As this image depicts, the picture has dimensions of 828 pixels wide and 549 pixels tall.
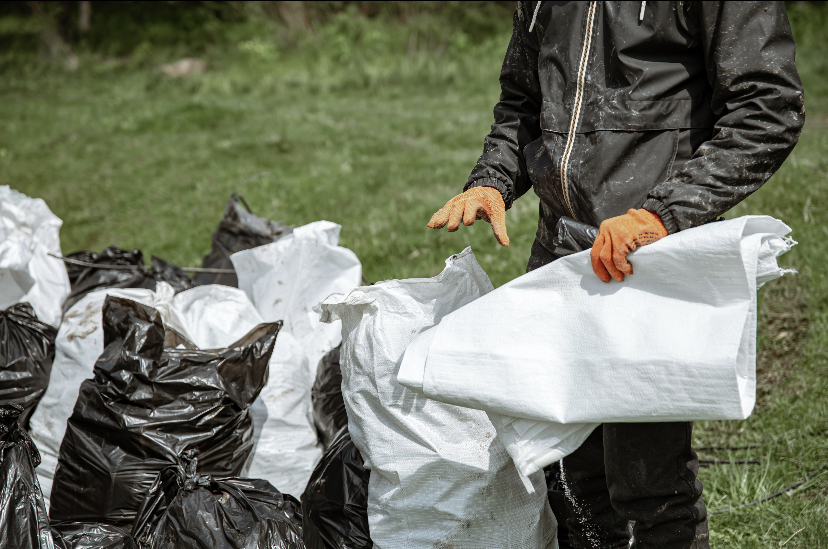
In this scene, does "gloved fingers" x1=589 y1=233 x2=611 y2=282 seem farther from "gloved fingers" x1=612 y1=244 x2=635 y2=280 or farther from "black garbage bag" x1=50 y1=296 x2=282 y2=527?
"black garbage bag" x1=50 y1=296 x2=282 y2=527

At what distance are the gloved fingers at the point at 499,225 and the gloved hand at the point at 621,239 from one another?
0.30 metres

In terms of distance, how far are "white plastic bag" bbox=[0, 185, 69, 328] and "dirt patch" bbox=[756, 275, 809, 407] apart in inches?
122

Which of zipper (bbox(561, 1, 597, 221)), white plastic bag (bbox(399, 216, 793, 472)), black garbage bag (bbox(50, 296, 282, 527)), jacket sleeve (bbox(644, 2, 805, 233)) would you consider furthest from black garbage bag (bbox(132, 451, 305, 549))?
jacket sleeve (bbox(644, 2, 805, 233))

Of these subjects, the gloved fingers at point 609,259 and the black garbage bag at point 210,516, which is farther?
the black garbage bag at point 210,516

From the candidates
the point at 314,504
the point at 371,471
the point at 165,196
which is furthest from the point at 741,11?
the point at 165,196

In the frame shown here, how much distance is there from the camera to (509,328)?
5.02 ft

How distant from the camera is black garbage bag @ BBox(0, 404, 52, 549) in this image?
68.6 inches

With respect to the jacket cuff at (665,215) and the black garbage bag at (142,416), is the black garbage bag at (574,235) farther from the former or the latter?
the black garbage bag at (142,416)

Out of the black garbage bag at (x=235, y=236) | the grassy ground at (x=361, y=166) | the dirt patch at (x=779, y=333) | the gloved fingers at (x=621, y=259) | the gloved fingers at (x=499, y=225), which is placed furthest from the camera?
the black garbage bag at (x=235, y=236)

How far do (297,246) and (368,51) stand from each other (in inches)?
415

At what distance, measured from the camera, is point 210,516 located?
1830 mm

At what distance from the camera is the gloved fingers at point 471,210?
175cm

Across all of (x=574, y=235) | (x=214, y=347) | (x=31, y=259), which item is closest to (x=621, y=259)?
(x=574, y=235)

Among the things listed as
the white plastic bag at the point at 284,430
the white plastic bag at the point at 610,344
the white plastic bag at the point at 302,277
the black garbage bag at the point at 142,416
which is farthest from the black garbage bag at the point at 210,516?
the white plastic bag at the point at 302,277
